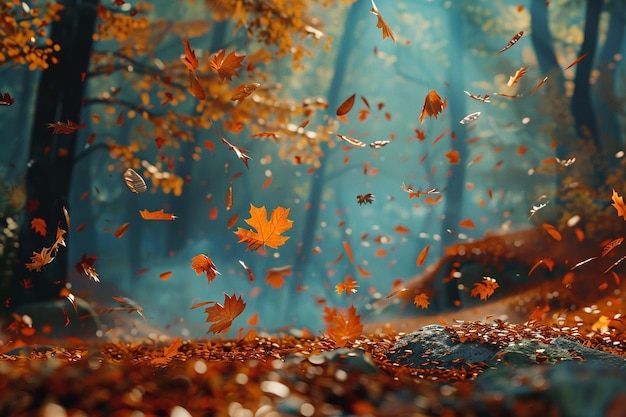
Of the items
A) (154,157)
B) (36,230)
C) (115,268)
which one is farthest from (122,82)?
(36,230)

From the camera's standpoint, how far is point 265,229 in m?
4.34

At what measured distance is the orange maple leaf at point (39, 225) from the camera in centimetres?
868

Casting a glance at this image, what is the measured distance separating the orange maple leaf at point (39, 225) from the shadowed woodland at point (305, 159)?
0.03 m

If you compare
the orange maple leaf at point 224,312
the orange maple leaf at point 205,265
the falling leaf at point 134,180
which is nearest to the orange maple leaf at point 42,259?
the falling leaf at point 134,180

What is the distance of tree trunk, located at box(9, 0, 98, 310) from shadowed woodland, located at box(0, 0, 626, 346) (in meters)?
0.03

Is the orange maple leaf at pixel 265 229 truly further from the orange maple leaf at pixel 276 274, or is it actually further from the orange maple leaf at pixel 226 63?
the orange maple leaf at pixel 276 274

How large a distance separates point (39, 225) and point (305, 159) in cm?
471

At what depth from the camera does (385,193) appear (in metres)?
36.5

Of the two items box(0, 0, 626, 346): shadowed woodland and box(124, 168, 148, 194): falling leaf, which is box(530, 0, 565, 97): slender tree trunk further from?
box(124, 168, 148, 194): falling leaf

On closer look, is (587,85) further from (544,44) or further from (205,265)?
(205,265)

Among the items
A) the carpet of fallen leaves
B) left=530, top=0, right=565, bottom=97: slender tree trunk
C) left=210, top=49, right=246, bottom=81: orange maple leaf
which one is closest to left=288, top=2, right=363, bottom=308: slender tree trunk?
left=530, top=0, right=565, bottom=97: slender tree trunk

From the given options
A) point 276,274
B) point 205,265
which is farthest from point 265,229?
point 276,274

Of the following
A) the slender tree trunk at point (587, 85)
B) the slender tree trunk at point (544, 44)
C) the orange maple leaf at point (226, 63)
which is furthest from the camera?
the slender tree trunk at point (544, 44)

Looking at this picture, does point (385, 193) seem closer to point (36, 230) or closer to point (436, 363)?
point (36, 230)
